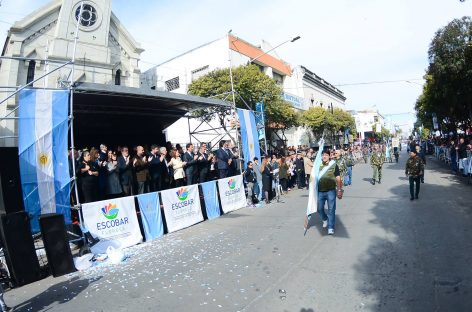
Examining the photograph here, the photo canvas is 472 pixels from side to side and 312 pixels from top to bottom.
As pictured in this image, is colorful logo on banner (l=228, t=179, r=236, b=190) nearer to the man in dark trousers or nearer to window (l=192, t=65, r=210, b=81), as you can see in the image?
the man in dark trousers

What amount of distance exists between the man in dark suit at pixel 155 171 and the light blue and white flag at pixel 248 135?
13.1 feet

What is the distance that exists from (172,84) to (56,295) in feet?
95.4

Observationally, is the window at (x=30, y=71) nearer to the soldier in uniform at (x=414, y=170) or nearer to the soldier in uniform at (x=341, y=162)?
the soldier in uniform at (x=341, y=162)

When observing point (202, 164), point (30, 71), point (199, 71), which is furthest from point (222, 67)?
point (202, 164)

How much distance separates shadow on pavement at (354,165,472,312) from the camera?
4238 millimetres

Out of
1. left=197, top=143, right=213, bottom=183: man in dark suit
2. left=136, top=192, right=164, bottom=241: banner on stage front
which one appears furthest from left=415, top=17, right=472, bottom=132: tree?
left=136, top=192, right=164, bottom=241: banner on stage front

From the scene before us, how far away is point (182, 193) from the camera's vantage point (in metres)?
9.88

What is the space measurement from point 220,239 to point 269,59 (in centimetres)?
2976

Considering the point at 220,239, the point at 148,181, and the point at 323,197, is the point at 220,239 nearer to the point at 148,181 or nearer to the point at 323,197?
the point at 323,197

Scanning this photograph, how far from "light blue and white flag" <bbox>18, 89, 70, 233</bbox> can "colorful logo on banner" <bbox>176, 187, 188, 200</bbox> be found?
10.2ft

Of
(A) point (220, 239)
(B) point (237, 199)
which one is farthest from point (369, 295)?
(B) point (237, 199)

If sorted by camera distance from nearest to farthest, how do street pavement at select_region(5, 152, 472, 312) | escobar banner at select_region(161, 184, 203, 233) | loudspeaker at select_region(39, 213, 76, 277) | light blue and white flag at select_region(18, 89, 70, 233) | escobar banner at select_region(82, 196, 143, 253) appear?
street pavement at select_region(5, 152, 472, 312), loudspeaker at select_region(39, 213, 76, 277), light blue and white flag at select_region(18, 89, 70, 233), escobar banner at select_region(82, 196, 143, 253), escobar banner at select_region(161, 184, 203, 233)

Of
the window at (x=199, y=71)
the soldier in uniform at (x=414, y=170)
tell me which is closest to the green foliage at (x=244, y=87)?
the window at (x=199, y=71)

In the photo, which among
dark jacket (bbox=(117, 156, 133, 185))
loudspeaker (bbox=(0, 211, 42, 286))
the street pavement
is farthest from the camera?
dark jacket (bbox=(117, 156, 133, 185))
